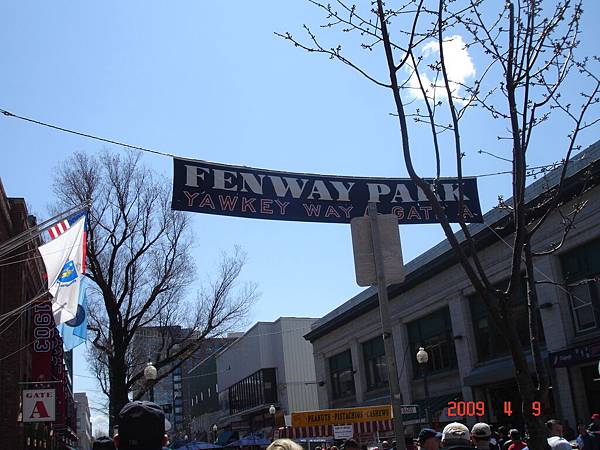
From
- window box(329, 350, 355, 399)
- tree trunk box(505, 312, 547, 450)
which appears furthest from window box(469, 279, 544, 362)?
tree trunk box(505, 312, 547, 450)

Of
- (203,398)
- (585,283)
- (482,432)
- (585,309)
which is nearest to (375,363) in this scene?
(585,309)

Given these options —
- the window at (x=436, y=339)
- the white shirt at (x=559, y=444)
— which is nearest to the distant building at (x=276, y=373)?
the window at (x=436, y=339)

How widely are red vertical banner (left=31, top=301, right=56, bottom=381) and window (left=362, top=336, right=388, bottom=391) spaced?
18.0 metres

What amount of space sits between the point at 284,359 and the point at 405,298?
23.6m

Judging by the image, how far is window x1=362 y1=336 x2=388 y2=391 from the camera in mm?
37062

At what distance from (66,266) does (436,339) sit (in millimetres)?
18827

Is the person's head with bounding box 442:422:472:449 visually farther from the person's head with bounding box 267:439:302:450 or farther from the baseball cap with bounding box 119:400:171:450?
the baseball cap with bounding box 119:400:171:450

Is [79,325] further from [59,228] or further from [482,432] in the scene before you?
[482,432]

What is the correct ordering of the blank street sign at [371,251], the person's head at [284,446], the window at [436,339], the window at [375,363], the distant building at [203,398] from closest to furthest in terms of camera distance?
the person's head at [284,446] → the blank street sign at [371,251] → the window at [436,339] → the window at [375,363] → the distant building at [203,398]

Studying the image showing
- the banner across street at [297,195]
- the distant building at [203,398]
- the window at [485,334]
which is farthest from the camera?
the distant building at [203,398]

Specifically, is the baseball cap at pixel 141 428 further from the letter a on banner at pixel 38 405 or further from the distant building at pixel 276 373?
the distant building at pixel 276 373

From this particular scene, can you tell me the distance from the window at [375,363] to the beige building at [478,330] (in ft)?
0.18

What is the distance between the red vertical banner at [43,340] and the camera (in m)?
23.0

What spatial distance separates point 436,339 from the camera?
102 feet
